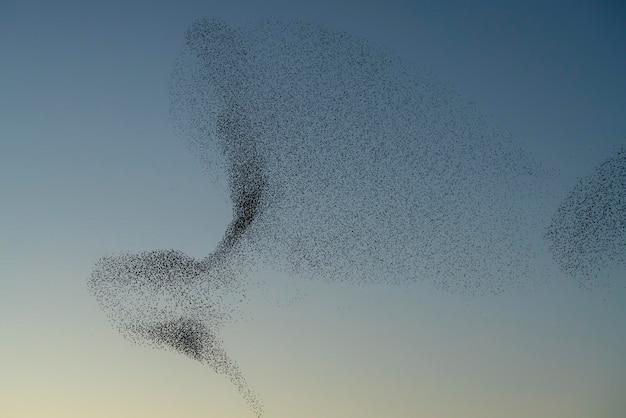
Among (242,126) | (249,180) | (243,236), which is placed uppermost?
(242,126)

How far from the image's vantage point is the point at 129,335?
1107 cm

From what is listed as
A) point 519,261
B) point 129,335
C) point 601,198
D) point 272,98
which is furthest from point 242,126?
point 601,198

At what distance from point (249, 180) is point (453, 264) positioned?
410 centimetres

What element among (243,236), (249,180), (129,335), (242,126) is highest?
(242,126)

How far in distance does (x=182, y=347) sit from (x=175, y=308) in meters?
0.72

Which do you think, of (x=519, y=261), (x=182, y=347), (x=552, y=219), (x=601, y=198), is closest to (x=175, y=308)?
(x=182, y=347)

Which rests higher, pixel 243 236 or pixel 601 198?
pixel 601 198

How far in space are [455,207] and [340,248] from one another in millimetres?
2266

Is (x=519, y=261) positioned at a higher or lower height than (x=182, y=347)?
higher

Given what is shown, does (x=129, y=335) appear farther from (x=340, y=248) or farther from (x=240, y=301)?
(x=340, y=248)

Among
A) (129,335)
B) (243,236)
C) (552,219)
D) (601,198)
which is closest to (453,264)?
(552,219)

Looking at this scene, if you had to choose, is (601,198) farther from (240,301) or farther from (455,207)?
(240,301)

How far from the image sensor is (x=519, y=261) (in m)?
11.4

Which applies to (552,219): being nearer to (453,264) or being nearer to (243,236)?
(453,264)
